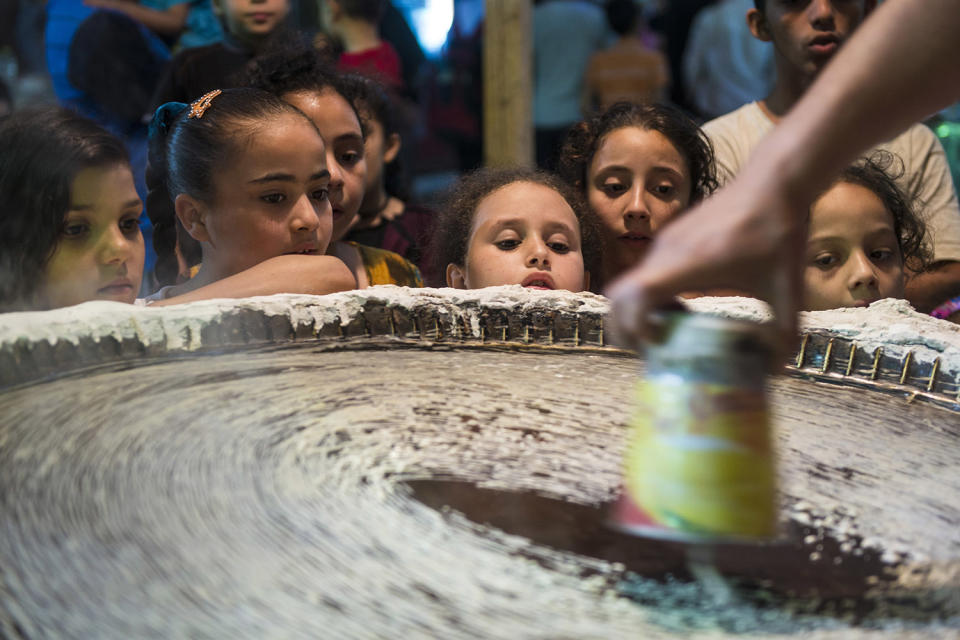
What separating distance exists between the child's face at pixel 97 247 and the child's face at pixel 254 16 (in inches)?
32.0

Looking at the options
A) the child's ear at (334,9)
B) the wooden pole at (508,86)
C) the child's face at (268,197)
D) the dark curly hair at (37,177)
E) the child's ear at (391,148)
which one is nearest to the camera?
the dark curly hair at (37,177)

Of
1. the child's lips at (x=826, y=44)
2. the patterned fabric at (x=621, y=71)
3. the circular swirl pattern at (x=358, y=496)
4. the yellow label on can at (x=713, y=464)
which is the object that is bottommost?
the circular swirl pattern at (x=358, y=496)

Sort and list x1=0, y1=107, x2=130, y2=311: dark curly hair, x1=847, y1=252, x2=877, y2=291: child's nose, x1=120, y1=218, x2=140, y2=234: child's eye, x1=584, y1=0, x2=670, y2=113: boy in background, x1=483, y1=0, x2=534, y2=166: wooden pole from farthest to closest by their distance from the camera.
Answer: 1. x1=584, y1=0, x2=670, y2=113: boy in background
2. x1=483, y1=0, x2=534, y2=166: wooden pole
3. x1=847, y1=252, x2=877, y2=291: child's nose
4. x1=120, y1=218, x2=140, y2=234: child's eye
5. x1=0, y1=107, x2=130, y2=311: dark curly hair

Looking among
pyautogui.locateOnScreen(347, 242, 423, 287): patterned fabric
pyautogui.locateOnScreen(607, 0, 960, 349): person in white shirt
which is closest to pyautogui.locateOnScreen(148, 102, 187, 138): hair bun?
pyautogui.locateOnScreen(347, 242, 423, 287): patterned fabric

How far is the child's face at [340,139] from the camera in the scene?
196cm

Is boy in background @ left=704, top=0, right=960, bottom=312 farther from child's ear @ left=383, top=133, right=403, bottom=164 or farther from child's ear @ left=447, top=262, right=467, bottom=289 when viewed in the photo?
child's ear @ left=383, top=133, right=403, bottom=164

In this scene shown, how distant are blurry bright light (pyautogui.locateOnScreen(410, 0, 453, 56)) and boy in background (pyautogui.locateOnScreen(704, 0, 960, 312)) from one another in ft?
4.37

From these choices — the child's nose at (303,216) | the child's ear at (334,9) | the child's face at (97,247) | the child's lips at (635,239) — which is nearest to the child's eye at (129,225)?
the child's face at (97,247)

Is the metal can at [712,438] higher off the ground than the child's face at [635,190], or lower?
lower

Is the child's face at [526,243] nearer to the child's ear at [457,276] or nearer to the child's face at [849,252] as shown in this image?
the child's ear at [457,276]

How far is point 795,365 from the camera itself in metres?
1.29

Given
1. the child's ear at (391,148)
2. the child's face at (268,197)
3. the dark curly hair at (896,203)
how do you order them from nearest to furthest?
the child's face at (268,197)
the dark curly hair at (896,203)
the child's ear at (391,148)

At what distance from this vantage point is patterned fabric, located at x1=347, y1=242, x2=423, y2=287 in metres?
2.05

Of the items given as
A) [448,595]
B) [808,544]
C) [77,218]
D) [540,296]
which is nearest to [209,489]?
[448,595]
